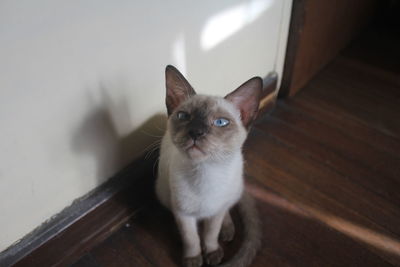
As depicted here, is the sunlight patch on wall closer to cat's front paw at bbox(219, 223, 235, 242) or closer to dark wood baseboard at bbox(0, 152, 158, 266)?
dark wood baseboard at bbox(0, 152, 158, 266)

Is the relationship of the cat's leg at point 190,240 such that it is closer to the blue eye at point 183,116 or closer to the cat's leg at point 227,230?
the cat's leg at point 227,230

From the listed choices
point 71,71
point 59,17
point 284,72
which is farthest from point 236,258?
point 284,72

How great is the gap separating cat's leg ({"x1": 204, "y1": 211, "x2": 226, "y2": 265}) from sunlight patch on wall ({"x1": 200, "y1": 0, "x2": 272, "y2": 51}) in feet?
2.00

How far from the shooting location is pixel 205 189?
0.99 metres

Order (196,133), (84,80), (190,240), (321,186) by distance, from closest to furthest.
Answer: (196,133) → (84,80) → (190,240) → (321,186)

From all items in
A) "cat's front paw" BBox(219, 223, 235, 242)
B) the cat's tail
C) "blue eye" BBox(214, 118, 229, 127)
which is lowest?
"cat's front paw" BBox(219, 223, 235, 242)

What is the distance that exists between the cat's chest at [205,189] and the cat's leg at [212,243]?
98 mm

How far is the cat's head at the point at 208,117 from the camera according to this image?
2.78 ft

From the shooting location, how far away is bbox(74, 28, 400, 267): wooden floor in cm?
122

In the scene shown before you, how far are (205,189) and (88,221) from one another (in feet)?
1.50

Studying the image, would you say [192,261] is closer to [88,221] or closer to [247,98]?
[88,221]

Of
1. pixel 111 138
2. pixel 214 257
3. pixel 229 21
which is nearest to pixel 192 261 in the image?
pixel 214 257

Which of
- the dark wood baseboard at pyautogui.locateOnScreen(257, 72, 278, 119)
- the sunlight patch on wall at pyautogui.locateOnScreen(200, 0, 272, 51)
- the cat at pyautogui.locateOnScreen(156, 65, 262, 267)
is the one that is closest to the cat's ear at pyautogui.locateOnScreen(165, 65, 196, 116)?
the cat at pyautogui.locateOnScreen(156, 65, 262, 267)

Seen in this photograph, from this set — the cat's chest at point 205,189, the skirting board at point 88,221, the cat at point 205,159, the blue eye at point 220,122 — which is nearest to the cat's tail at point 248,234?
the cat at point 205,159
